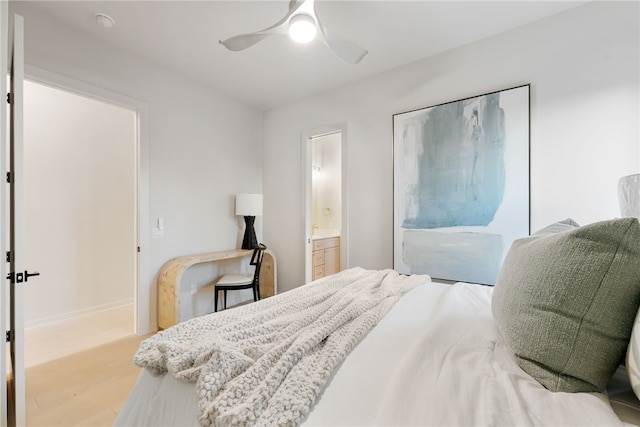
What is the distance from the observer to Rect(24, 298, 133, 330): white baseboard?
113 inches

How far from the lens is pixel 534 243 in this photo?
92 cm

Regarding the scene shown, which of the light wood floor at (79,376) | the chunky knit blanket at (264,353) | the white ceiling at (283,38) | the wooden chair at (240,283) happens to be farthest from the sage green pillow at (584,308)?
the wooden chair at (240,283)

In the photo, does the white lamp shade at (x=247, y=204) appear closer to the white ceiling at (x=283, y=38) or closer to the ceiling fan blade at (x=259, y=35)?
the white ceiling at (x=283, y=38)

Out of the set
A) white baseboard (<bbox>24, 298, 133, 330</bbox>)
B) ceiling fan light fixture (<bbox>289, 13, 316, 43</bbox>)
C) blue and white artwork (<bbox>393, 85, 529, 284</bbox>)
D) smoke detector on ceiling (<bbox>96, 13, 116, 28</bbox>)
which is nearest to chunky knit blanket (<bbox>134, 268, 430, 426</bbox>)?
blue and white artwork (<bbox>393, 85, 529, 284</bbox>)

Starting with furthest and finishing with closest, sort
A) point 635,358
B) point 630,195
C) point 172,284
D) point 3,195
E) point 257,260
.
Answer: point 257,260 → point 172,284 → point 3,195 → point 630,195 → point 635,358

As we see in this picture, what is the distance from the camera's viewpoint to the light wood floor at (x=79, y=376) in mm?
1635

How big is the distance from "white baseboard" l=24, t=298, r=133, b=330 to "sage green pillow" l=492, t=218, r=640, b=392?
13.9 feet

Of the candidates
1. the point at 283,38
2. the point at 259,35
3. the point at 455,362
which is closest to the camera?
the point at 455,362

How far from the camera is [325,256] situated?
13.8 feet

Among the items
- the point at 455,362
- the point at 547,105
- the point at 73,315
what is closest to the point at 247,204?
the point at 73,315

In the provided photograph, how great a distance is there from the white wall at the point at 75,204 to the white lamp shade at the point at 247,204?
1.21 m

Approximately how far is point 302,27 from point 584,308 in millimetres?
1848

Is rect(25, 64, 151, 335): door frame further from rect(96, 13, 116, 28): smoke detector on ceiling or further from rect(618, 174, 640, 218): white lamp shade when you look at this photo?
rect(618, 174, 640, 218): white lamp shade

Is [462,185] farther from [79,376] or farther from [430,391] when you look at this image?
[79,376]
